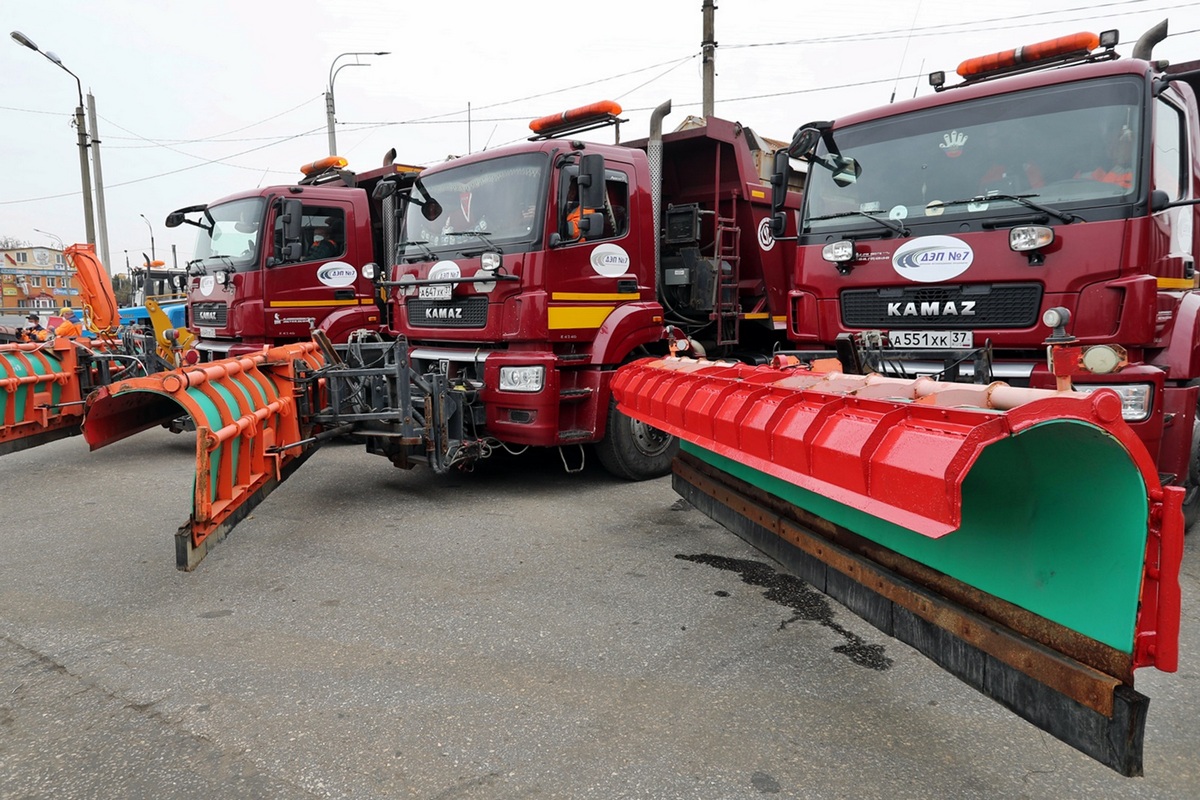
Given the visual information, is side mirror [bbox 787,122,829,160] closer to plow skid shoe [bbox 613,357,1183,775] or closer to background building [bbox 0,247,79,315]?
plow skid shoe [bbox 613,357,1183,775]

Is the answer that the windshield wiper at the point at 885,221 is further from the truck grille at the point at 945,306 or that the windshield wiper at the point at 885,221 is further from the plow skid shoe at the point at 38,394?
the plow skid shoe at the point at 38,394

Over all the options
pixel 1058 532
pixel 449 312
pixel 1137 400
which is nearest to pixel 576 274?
pixel 449 312

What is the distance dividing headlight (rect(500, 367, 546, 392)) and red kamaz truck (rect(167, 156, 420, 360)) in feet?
11.9

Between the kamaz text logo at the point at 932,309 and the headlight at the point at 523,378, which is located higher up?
the kamaz text logo at the point at 932,309

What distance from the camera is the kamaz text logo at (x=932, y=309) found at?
417 cm

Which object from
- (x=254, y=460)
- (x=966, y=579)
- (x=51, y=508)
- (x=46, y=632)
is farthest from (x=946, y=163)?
(x=51, y=508)

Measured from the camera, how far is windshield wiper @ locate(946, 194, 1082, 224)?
3.86 m

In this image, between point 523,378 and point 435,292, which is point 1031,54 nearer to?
point 523,378

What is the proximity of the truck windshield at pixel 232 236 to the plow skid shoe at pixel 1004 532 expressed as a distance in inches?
279

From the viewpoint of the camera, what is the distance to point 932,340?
430 cm

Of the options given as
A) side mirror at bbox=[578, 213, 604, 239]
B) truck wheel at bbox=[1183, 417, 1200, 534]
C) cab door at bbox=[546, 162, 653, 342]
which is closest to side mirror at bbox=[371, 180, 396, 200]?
cab door at bbox=[546, 162, 653, 342]

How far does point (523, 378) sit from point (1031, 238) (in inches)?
130

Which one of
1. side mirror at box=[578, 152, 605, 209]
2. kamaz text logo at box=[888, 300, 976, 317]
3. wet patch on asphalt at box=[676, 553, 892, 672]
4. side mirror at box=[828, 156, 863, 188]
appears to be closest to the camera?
wet patch on asphalt at box=[676, 553, 892, 672]

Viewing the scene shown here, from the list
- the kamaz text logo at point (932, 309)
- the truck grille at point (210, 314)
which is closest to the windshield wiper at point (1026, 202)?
the kamaz text logo at point (932, 309)
